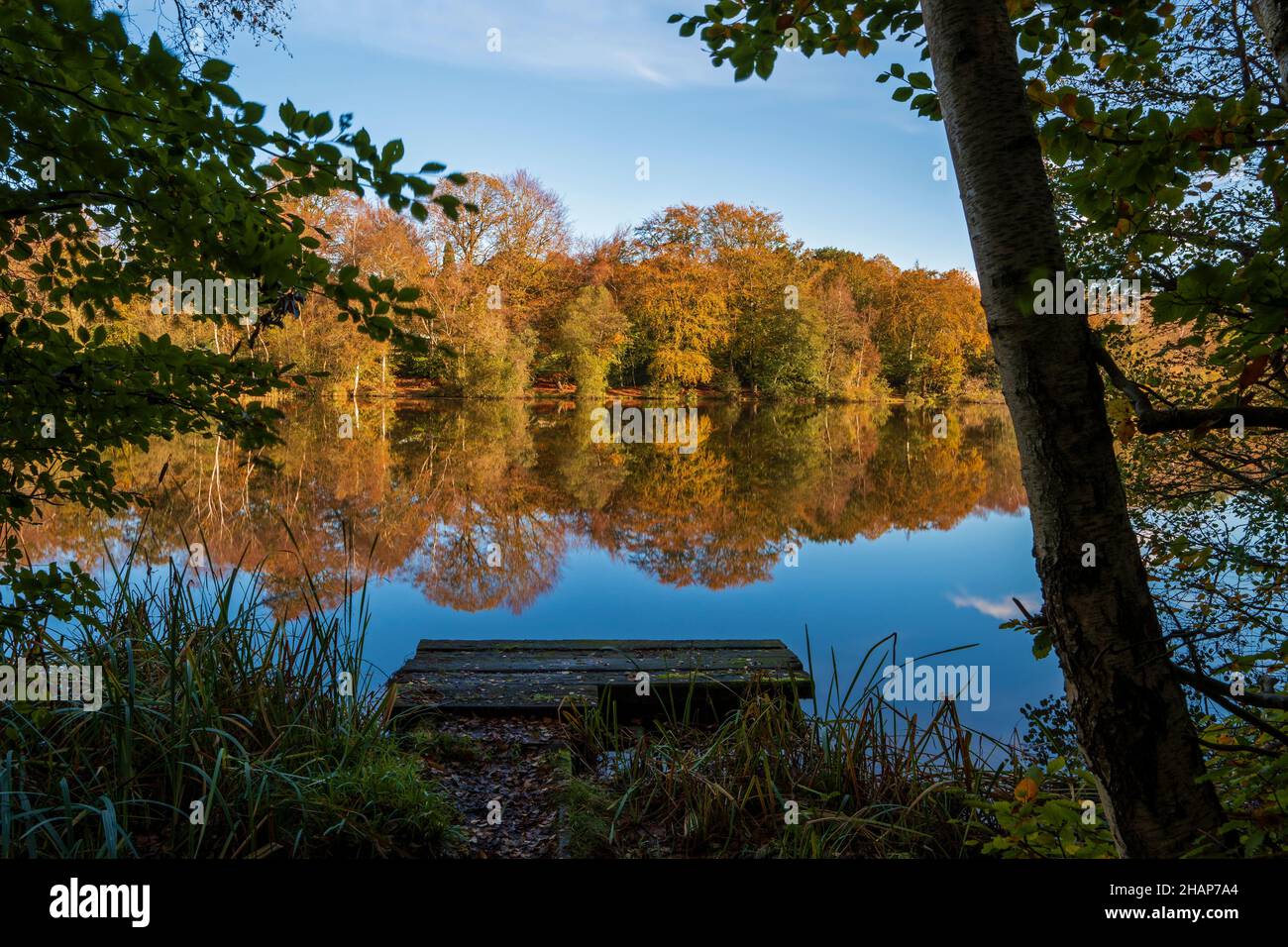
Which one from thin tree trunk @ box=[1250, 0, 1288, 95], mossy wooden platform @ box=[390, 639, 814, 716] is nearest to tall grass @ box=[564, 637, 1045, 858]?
mossy wooden platform @ box=[390, 639, 814, 716]

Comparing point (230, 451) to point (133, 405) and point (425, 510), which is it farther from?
point (133, 405)

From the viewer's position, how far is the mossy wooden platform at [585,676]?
389cm

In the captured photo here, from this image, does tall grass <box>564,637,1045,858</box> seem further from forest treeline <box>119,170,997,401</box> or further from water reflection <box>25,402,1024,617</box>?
forest treeline <box>119,170,997,401</box>

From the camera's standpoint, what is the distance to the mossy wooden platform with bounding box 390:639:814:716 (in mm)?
3887

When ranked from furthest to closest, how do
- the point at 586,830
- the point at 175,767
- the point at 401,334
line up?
the point at 586,830
the point at 175,767
the point at 401,334

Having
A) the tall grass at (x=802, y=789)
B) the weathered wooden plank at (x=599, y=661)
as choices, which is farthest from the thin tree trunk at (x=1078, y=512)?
the weathered wooden plank at (x=599, y=661)

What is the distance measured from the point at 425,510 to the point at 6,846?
10236 mm

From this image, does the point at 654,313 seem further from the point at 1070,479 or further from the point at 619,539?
the point at 1070,479

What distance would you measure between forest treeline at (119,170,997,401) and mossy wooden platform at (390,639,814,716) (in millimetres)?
18372

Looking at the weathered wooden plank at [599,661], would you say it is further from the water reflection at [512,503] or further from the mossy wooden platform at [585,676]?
the water reflection at [512,503]

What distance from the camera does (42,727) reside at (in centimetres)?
235

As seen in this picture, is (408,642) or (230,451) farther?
(230,451)
